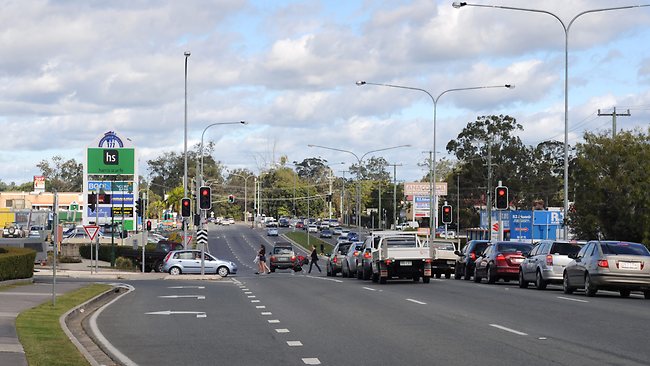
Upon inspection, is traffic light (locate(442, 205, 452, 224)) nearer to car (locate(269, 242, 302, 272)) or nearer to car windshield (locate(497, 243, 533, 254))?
car (locate(269, 242, 302, 272))

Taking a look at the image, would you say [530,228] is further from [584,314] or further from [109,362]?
[109,362]

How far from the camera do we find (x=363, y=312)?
69.7 feet

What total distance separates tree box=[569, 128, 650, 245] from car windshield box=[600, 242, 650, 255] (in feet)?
53.5

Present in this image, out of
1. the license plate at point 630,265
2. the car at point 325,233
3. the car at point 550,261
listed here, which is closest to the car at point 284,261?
the car at point 550,261

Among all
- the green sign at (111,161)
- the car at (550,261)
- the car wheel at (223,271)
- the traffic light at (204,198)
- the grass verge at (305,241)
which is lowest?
the grass verge at (305,241)

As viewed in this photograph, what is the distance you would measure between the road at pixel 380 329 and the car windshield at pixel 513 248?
31.1 ft

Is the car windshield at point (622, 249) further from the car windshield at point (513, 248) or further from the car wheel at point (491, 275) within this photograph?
the car wheel at point (491, 275)

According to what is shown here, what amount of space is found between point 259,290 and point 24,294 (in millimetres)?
7972

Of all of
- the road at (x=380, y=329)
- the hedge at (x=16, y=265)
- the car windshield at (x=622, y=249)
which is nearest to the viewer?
the road at (x=380, y=329)

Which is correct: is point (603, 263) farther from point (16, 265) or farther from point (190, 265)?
point (190, 265)

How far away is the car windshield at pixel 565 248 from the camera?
104 ft

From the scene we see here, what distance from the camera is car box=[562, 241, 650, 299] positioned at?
26.3 metres

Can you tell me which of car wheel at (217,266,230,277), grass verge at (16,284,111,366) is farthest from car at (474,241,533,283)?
grass verge at (16,284,111,366)

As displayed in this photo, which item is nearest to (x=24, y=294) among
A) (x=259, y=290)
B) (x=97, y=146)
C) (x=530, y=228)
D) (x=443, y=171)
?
(x=259, y=290)
